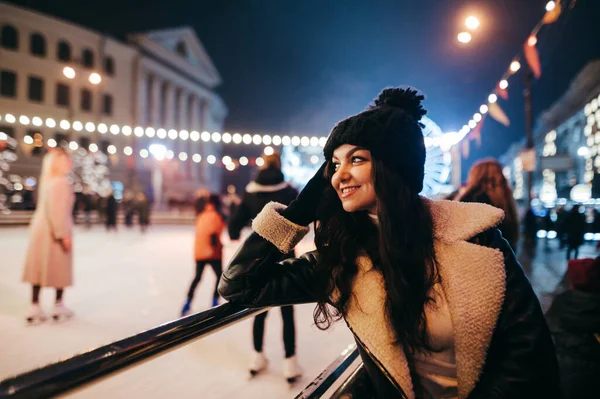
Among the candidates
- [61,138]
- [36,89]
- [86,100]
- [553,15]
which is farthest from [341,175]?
[86,100]

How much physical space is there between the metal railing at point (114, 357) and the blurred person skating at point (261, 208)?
1.99m

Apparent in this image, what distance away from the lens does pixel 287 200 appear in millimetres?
3492

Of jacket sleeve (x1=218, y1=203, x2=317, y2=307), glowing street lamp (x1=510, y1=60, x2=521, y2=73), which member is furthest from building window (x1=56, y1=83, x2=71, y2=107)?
jacket sleeve (x1=218, y1=203, x2=317, y2=307)

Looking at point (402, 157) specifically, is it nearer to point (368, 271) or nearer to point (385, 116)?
point (385, 116)

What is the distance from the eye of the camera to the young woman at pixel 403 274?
1.09 meters

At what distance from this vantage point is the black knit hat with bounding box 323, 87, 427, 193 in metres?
1.17

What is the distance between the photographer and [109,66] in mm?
33406

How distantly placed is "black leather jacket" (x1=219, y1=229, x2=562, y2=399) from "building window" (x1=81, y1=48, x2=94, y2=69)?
37.0m

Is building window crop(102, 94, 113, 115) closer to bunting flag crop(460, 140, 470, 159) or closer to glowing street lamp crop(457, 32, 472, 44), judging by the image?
bunting flag crop(460, 140, 470, 159)

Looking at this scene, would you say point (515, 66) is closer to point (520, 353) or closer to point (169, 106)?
point (520, 353)

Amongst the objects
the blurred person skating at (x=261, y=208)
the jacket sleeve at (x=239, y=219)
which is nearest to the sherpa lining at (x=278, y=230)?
the blurred person skating at (x=261, y=208)

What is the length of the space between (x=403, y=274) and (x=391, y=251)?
82mm

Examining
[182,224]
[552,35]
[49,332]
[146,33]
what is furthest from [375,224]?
[146,33]

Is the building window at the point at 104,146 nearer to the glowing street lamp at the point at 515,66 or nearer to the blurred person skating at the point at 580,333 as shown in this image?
the glowing street lamp at the point at 515,66
